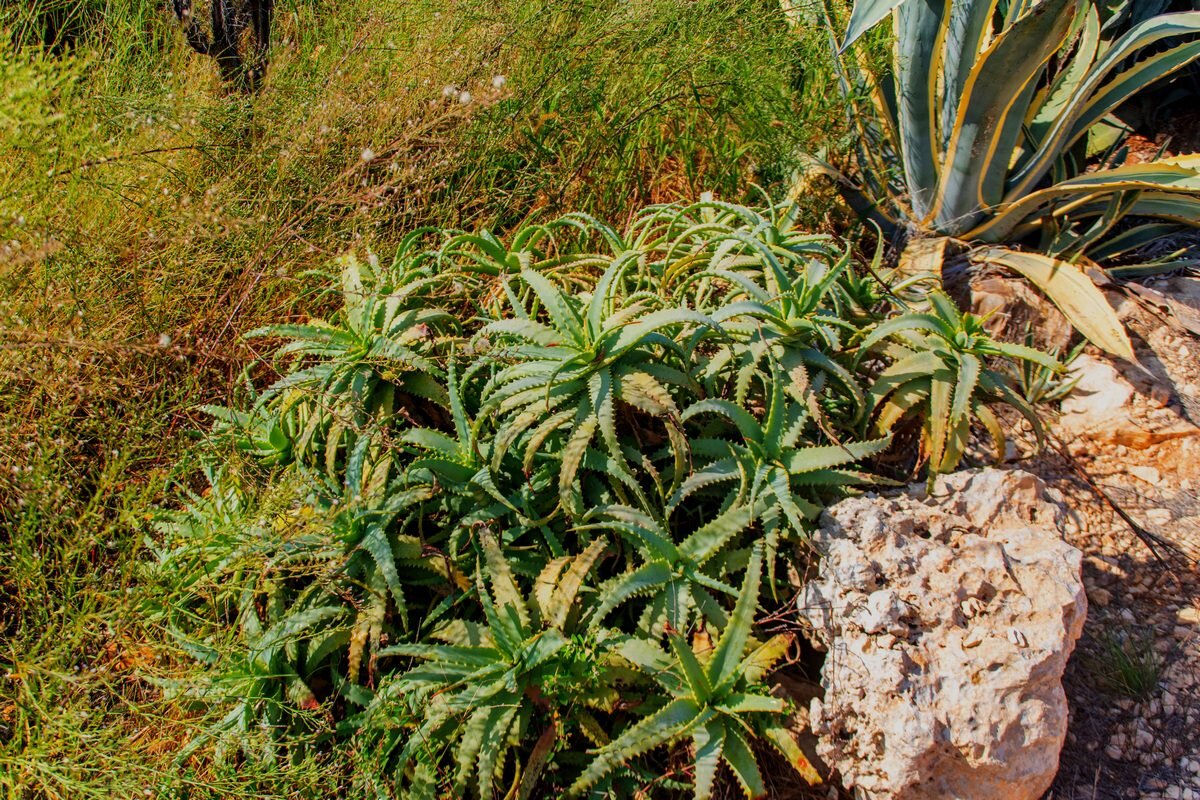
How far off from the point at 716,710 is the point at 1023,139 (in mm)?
2112

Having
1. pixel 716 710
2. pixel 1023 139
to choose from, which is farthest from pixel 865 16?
pixel 716 710

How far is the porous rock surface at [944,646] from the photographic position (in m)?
1.59

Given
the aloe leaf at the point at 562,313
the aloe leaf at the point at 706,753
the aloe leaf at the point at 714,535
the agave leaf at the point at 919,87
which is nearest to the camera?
the aloe leaf at the point at 706,753

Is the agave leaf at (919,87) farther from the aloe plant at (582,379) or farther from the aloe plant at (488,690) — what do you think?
the aloe plant at (488,690)

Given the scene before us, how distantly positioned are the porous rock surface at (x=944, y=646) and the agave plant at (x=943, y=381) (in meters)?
0.16

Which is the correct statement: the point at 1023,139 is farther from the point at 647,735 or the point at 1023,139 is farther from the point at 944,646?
the point at 647,735

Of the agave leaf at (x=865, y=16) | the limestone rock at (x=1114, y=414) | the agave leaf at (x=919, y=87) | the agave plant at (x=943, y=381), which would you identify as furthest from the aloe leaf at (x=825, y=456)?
the agave leaf at (x=919, y=87)

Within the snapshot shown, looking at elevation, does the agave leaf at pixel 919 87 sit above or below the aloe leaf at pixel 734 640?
above

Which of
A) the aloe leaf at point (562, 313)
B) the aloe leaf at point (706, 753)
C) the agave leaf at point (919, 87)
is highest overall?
the aloe leaf at point (562, 313)

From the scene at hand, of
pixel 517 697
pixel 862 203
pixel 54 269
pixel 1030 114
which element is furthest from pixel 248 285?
pixel 1030 114

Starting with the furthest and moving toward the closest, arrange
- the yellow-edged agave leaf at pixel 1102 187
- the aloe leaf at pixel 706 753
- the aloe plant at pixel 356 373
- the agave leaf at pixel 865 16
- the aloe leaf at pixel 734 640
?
the yellow-edged agave leaf at pixel 1102 187 → the agave leaf at pixel 865 16 → the aloe plant at pixel 356 373 → the aloe leaf at pixel 734 640 → the aloe leaf at pixel 706 753

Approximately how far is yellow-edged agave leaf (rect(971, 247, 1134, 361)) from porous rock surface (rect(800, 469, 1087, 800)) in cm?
70

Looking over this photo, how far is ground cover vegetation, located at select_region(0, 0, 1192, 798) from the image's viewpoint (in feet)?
5.80

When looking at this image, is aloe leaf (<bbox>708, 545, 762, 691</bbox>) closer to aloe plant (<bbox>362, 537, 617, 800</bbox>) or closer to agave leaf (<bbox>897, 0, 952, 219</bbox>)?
aloe plant (<bbox>362, 537, 617, 800</bbox>)
